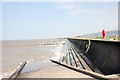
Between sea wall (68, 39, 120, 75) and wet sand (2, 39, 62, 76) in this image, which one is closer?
sea wall (68, 39, 120, 75)

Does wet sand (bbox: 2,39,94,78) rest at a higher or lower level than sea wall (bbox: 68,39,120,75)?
lower

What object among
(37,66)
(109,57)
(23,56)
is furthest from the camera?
(23,56)

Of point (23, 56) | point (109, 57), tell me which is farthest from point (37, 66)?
point (23, 56)

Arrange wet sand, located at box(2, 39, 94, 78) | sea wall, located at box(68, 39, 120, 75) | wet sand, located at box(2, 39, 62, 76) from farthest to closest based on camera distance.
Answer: wet sand, located at box(2, 39, 62, 76) → wet sand, located at box(2, 39, 94, 78) → sea wall, located at box(68, 39, 120, 75)

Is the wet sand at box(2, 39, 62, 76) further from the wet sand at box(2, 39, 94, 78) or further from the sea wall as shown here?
the sea wall

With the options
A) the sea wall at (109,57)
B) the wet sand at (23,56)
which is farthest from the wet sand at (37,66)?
the sea wall at (109,57)

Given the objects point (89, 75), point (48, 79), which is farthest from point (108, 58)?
point (48, 79)

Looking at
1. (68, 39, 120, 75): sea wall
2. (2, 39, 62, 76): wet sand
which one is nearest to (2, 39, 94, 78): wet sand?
(2, 39, 62, 76): wet sand

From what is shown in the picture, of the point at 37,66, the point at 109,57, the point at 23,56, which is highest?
the point at 109,57

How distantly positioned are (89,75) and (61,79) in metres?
1.19

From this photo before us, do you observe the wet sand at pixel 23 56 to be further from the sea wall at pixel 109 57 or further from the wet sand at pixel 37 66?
the sea wall at pixel 109 57

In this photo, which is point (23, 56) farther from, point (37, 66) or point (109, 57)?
point (109, 57)

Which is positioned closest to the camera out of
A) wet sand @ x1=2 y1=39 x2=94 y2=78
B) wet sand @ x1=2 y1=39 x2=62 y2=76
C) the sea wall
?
the sea wall

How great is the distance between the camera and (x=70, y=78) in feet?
22.9
